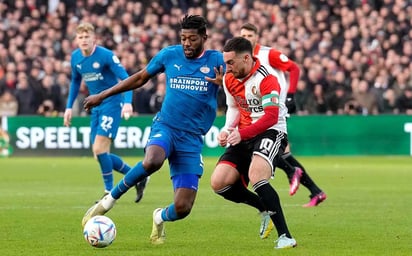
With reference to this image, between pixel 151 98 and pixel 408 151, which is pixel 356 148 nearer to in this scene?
pixel 408 151

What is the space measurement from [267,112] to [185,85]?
0.88 m

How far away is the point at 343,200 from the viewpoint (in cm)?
1562

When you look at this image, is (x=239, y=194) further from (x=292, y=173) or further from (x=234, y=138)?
(x=292, y=173)

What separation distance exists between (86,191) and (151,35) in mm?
14043

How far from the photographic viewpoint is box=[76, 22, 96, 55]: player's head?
15250mm

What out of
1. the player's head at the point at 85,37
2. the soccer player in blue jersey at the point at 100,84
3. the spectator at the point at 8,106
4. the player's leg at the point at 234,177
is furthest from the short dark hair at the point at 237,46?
the spectator at the point at 8,106

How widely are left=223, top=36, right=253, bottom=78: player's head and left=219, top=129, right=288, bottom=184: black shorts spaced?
69cm

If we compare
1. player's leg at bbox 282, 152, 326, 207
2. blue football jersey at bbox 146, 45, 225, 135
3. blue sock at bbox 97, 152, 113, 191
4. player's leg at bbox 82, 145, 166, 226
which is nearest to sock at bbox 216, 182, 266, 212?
blue football jersey at bbox 146, 45, 225, 135

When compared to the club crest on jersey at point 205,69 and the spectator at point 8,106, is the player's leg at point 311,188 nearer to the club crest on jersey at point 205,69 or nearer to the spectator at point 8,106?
the club crest on jersey at point 205,69

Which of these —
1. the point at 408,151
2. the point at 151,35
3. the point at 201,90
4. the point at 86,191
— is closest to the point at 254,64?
the point at 201,90

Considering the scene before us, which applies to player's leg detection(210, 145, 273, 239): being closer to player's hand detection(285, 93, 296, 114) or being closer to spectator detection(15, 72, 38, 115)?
player's hand detection(285, 93, 296, 114)

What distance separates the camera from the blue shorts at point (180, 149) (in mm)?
A: 10352

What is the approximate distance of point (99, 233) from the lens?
9.80 m

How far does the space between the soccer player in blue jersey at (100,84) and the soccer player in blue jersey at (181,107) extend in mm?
4742
